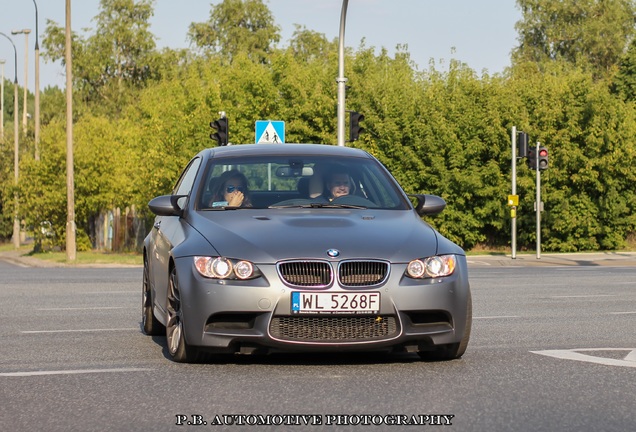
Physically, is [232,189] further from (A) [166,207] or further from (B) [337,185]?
(B) [337,185]

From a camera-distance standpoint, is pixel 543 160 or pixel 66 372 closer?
A: pixel 66 372

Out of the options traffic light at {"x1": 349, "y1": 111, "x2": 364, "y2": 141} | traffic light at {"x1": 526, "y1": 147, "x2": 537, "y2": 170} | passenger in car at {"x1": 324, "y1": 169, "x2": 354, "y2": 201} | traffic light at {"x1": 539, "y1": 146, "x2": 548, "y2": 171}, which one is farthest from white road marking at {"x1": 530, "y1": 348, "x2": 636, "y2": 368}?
traffic light at {"x1": 526, "y1": 147, "x2": 537, "y2": 170}

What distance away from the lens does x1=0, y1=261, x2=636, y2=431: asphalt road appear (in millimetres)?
6645

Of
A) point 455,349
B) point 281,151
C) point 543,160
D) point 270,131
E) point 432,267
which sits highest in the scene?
point 270,131

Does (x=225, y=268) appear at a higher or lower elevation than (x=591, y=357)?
higher

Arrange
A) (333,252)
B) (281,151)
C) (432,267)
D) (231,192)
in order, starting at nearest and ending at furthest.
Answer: (333,252) → (432,267) → (231,192) → (281,151)

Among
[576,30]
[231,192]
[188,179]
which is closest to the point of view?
[231,192]

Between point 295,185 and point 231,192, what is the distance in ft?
1.65

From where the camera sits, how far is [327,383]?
7992 millimetres

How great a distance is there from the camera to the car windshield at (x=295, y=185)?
1003cm

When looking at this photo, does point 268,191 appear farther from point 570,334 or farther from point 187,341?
point 570,334

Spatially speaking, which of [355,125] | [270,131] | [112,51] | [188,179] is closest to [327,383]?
[188,179]

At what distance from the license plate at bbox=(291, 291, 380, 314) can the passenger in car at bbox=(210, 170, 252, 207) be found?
5.48 feet

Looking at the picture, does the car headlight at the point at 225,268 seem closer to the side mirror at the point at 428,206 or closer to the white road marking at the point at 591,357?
the side mirror at the point at 428,206
